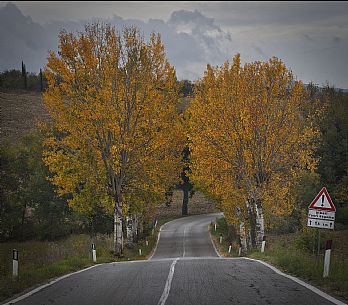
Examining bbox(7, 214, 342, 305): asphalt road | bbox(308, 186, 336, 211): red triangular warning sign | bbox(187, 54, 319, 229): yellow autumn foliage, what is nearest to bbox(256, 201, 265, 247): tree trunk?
bbox(187, 54, 319, 229): yellow autumn foliage

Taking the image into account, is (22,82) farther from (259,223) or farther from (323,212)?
(323,212)

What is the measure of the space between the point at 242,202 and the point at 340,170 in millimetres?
18774

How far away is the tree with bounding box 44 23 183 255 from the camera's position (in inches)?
734

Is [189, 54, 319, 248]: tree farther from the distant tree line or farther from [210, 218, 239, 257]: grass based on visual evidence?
the distant tree line

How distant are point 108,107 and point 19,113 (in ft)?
212

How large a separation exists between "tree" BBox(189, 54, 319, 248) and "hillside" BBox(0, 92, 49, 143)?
159 feet

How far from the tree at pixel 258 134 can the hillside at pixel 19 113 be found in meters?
48.4

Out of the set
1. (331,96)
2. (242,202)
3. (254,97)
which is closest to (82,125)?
(254,97)

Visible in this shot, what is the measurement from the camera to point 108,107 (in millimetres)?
18719

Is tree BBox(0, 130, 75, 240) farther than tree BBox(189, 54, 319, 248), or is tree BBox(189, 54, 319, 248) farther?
tree BBox(0, 130, 75, 240)

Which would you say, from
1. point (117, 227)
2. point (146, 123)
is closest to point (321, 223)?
point (146, 123)

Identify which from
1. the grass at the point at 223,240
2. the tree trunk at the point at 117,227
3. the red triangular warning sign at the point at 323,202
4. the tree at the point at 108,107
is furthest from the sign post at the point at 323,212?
the grass at the point at 223,240

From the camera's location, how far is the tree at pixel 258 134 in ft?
64.7

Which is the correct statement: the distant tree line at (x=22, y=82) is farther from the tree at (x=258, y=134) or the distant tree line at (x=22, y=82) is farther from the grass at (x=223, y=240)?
the tree at (x=258, y=134)
